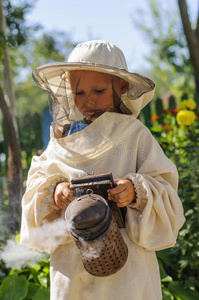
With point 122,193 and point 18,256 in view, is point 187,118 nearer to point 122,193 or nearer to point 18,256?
point 18,256

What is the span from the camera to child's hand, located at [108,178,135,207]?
55.4 inches

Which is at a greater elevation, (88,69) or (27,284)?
(88,69)

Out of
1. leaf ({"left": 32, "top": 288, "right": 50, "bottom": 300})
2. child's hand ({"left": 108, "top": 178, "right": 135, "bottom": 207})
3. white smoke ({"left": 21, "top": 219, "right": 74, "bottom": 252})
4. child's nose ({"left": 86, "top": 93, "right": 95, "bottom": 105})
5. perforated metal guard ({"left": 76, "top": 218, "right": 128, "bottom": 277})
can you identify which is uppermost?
child's nose ({"left": 86, "top": 93, "right": 95, "bottom": 105})

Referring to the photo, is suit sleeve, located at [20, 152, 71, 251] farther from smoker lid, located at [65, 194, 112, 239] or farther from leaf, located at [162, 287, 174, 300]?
leaf, located at [162, 287, 174, 300]

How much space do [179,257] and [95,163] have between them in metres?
1.70

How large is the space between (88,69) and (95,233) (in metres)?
0.69

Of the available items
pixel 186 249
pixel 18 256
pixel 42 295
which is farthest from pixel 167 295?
pixel 18 256

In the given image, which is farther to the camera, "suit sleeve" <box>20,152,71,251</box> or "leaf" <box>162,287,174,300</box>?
"leaf" <box>162,287,174,300</box>

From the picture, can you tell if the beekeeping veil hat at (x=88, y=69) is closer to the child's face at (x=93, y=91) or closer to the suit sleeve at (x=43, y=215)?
the child's face at (x=93, y=91)

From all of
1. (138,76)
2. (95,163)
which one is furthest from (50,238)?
(138,76)

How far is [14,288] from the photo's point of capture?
8.56 ft

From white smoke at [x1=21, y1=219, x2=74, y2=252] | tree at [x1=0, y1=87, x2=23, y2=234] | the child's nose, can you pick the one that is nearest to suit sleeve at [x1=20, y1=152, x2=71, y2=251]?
white smoke at [x1=21, y1=219, x2=74, y2=252]

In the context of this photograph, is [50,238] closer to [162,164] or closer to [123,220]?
[123,220]

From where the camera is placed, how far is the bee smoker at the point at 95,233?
130 cm
